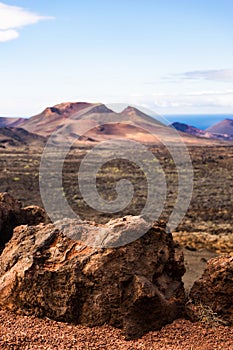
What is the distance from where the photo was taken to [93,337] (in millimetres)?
6875

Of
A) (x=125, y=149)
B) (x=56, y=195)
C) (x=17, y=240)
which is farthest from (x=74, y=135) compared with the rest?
(x=17, y=240)

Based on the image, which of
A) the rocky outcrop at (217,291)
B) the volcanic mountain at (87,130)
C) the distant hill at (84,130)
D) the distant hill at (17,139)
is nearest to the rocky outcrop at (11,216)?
the rocky outcrop at (217,291)

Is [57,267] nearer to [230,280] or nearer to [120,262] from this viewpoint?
[120,262]

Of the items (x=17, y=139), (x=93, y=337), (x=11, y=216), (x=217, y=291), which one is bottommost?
(x=17, y=139)

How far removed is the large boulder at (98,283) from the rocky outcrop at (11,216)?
2201 mm

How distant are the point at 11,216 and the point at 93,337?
4341 millimetres

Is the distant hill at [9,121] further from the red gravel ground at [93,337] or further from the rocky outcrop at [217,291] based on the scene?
the red gravel ground at [93,337]

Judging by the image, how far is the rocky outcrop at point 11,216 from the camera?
1020 cm

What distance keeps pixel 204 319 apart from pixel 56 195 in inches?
1233

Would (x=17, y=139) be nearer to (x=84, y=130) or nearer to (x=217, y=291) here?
(x=84, y=130)

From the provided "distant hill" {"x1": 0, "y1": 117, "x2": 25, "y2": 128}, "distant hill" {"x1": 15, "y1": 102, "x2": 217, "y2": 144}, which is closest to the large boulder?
"distant hill" {"x1": 15, "y1": 102, "x2": 217, "y2": 144}

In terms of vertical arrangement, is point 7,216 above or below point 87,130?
above

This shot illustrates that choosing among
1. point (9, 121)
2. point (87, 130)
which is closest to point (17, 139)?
point (87, 130)

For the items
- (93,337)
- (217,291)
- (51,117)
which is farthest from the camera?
(51,117)
